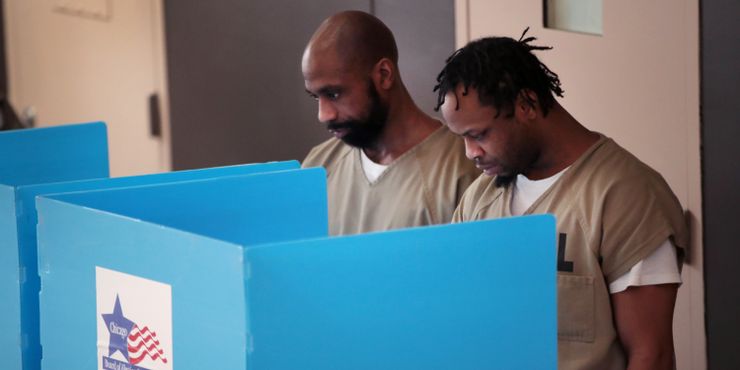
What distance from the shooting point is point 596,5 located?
2.72m

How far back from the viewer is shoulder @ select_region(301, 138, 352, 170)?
2391 millimetres

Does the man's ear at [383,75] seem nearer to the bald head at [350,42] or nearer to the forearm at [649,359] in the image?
the bald head at [350,42]

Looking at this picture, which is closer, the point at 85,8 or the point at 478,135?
the point at 478,135

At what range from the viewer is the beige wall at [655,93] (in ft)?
8.17

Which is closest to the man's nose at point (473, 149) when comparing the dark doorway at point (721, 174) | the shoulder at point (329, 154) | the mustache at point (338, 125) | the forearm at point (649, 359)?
the forearm at point (649, 359)

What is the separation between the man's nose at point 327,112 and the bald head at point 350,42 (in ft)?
0.26

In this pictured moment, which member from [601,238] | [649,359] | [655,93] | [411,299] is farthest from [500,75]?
[655,93]

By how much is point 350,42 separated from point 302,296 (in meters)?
1.14

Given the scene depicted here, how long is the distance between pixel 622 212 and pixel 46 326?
2.62ft

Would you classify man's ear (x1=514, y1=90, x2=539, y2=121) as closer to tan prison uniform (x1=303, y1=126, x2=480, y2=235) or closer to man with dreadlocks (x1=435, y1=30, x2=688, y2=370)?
man with dreadlocks (x1=435, y1=30, x2=688, y2=370)

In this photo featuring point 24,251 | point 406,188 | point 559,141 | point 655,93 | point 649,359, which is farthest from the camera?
point 655,93

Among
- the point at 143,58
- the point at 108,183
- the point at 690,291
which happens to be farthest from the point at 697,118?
the point at 143,58

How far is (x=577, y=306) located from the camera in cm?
172

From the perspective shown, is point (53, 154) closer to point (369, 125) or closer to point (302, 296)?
point (369, 125)
